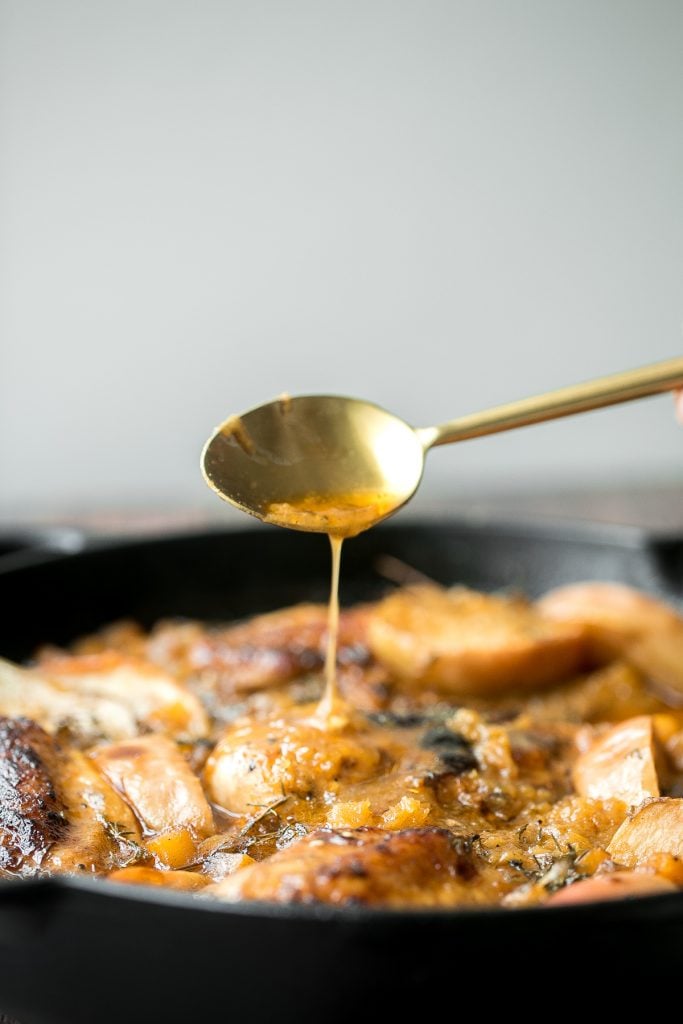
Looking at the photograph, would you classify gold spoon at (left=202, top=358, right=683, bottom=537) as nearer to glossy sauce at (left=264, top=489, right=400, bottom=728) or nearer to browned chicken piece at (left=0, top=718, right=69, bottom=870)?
glossy sauce at (left=264, top=489, right=400, bottom=728)

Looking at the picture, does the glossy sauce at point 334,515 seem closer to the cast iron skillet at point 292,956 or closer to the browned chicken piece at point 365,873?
the browned chicken piece at point 365,873

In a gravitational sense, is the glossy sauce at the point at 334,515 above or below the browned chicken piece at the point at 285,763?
above

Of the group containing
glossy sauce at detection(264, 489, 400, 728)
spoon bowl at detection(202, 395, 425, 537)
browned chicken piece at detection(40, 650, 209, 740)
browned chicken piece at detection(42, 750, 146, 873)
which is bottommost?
browned chicken piece at detection(42, 750, 146, 873)

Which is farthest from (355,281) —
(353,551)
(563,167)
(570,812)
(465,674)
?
(570,812)

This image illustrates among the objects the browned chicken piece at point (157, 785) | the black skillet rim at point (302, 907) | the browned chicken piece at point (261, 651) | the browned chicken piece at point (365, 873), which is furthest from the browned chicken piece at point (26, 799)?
the browned chicken piece at point (261, 651)

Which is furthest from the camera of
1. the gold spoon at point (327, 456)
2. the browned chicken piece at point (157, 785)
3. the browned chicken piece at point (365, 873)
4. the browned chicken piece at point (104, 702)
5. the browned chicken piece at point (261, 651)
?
the browned chicken piece at point (261, 651)

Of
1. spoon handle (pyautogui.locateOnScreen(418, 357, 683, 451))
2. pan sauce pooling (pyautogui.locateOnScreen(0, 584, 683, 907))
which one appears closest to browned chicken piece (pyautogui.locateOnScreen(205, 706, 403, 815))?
pan sauce pooling (pyautogui.locateOnScreen(0, 584, 683, 907))
